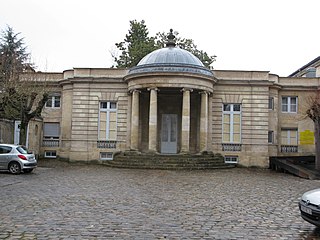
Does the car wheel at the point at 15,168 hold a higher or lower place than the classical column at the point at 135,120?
lower

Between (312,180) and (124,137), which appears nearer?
(312,180)

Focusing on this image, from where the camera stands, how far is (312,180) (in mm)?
19047

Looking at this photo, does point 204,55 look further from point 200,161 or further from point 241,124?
point 200,161

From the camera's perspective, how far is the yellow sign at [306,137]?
29.6 meters

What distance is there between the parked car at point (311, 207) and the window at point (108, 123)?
21.6 metres

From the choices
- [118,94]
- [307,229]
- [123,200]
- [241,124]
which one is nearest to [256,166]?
[241,124]

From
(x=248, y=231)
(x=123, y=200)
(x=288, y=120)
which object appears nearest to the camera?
Result: (x=248, y=231)

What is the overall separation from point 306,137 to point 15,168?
2216 cm

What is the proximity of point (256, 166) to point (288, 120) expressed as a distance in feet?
16.9

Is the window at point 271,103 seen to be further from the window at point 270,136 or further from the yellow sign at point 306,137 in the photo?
the yellow sign at point 306,137

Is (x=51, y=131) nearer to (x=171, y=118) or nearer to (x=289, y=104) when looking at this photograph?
(x=171, y=118)

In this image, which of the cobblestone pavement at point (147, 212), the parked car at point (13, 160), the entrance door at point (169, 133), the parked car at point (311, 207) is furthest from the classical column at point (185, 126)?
the parked car at point (311, 207)

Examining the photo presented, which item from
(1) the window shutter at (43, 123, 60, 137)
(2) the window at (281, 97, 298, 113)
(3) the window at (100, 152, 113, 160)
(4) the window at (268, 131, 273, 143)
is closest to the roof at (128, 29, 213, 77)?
(3) the window at (100, 152, 113, 160)

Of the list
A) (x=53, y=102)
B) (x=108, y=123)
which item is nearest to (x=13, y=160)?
(x=108, y=123)
